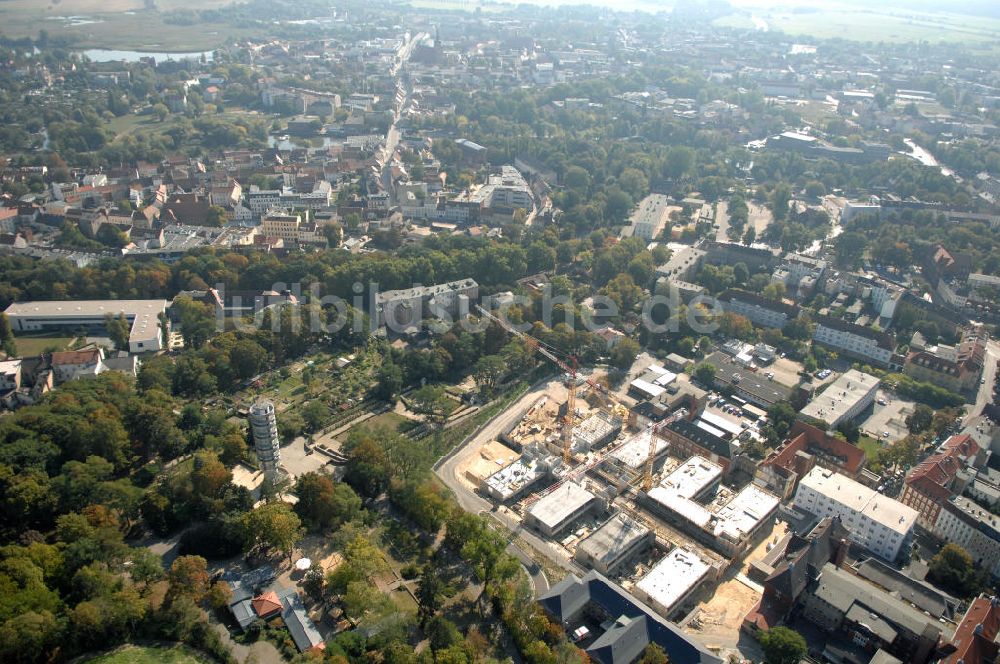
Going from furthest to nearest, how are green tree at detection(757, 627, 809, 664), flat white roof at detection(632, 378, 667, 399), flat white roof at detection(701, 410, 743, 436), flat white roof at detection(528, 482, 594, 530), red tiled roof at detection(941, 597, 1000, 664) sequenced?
flat white roof at detection(632, 378, 667, 399) → flat white roof at detection(701, 410, 743, 436) → flat white roof at detection(528, 482, 594, 530) → green tree at detection(757, 627, 809, 664) → red tiled roof at detection(941, 597, 1000, 664)

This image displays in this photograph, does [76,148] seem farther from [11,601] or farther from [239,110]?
[11,601]

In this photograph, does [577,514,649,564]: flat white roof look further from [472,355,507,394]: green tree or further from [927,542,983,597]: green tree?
[472,355,507,394]: green tree

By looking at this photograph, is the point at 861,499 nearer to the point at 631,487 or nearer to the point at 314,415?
the point at 631,487

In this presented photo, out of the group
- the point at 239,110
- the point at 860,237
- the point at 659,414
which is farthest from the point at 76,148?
the point at 860,237

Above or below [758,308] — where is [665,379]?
below

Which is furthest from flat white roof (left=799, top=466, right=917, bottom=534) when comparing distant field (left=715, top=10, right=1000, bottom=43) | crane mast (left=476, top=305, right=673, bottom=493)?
distant field (left=715, top=10, right=1000, bottom=43)

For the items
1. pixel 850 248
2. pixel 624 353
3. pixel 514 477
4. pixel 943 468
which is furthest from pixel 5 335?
pixel 850 248
